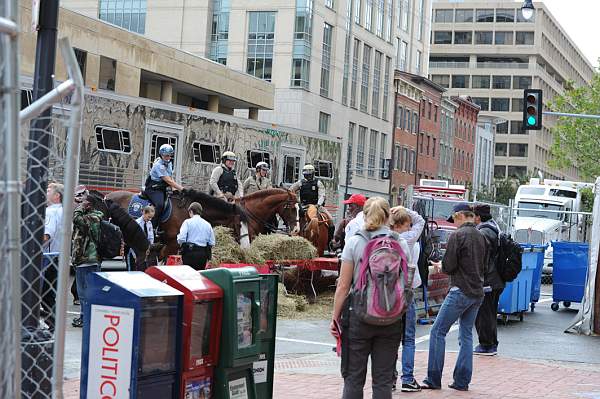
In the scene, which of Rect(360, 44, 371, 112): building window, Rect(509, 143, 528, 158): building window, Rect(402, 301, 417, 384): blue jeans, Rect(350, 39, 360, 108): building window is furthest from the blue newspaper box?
Rect(509, 143, 528, 158): building window

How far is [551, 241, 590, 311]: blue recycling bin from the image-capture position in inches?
820

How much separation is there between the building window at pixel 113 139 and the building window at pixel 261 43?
40086 mm

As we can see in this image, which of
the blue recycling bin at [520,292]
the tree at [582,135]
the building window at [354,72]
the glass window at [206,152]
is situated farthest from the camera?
the building window at [354,72]

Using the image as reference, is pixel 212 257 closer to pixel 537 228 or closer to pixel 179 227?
pixel 179 227

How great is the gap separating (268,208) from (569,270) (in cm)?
639

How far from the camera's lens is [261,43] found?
61.8 metres

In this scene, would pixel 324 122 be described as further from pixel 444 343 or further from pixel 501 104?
pixel 501 104

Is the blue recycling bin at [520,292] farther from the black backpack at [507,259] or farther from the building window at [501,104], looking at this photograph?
the building window at [501,104]

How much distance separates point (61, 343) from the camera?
473 cm

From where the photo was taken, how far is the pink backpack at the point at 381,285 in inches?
292

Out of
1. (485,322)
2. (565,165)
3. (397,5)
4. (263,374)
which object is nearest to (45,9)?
(263,374)

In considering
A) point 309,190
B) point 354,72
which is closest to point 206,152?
point 309,190

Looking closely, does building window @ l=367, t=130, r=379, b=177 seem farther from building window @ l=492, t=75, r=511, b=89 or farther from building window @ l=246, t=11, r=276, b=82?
building window @ l=492, t=75, r=511, b=89

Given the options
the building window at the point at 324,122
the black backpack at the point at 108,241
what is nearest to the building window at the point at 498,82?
the building window at the point at 324,122
